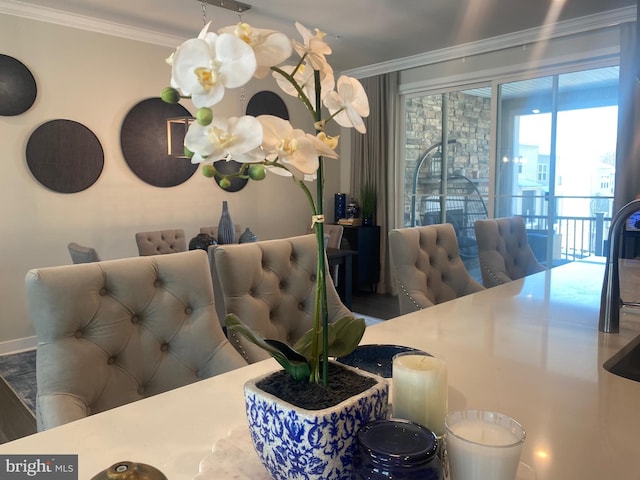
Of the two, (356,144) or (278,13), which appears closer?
(278,13)

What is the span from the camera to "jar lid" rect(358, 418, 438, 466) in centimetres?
54

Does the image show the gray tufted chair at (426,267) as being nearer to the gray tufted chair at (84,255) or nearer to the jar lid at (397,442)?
the jar lid at (397,442)

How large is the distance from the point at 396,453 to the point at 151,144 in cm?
433

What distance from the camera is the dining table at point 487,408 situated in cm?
73

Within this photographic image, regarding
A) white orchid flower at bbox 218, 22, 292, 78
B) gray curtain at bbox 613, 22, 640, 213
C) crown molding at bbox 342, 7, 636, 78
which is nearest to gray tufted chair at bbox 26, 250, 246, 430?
white orchid flower at bbox 218, 22, 292, 78

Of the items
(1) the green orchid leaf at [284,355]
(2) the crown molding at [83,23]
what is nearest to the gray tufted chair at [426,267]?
(1) the green orchid leaf at [284,355]

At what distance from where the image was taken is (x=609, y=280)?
52.9 inches

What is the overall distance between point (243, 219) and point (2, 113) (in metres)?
2.33

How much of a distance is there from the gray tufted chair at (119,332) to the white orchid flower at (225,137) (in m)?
0.85

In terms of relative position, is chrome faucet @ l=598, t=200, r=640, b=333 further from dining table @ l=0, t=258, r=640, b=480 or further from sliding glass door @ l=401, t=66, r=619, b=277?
sliding glass door @ l=401, t=66, r=619, b=277

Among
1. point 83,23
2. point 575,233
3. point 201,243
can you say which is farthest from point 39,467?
point 575,233

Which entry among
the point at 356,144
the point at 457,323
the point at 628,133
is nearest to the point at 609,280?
the point at 457,323

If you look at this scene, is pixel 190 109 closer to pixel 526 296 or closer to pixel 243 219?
pixel 243 219

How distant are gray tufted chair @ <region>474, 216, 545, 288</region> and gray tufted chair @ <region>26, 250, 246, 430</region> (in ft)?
5.42
